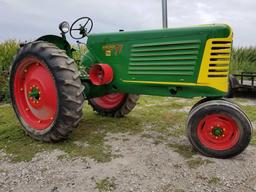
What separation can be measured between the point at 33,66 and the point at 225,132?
8.20 feet

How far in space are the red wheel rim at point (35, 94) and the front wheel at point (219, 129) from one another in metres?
1.64

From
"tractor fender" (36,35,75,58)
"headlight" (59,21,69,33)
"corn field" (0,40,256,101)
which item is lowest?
"corn field" (0,40,256,101)

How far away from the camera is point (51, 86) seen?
12.2 feet

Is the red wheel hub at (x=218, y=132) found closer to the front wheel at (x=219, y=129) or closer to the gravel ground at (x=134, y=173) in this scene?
the front wheel at (x=219, y=129)

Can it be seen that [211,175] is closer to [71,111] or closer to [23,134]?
[71,111]

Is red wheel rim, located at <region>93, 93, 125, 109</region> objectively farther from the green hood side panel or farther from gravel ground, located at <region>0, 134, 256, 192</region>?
gravel ground, located at <region>0, 134, 256, 192</region>

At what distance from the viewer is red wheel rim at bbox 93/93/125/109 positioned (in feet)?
16.4

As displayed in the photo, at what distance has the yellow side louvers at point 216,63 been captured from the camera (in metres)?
3.28

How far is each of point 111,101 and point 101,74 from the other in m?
1.17

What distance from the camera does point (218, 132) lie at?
3264mm

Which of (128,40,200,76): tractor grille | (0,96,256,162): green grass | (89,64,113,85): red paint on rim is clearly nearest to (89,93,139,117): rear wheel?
(0,96,256,162): green grass

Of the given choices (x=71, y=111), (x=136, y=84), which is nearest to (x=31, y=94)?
(x=71, y=111)

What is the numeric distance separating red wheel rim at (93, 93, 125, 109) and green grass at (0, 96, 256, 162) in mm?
217

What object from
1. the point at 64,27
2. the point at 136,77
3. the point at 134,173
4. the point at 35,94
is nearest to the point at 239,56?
the point at 136,77
